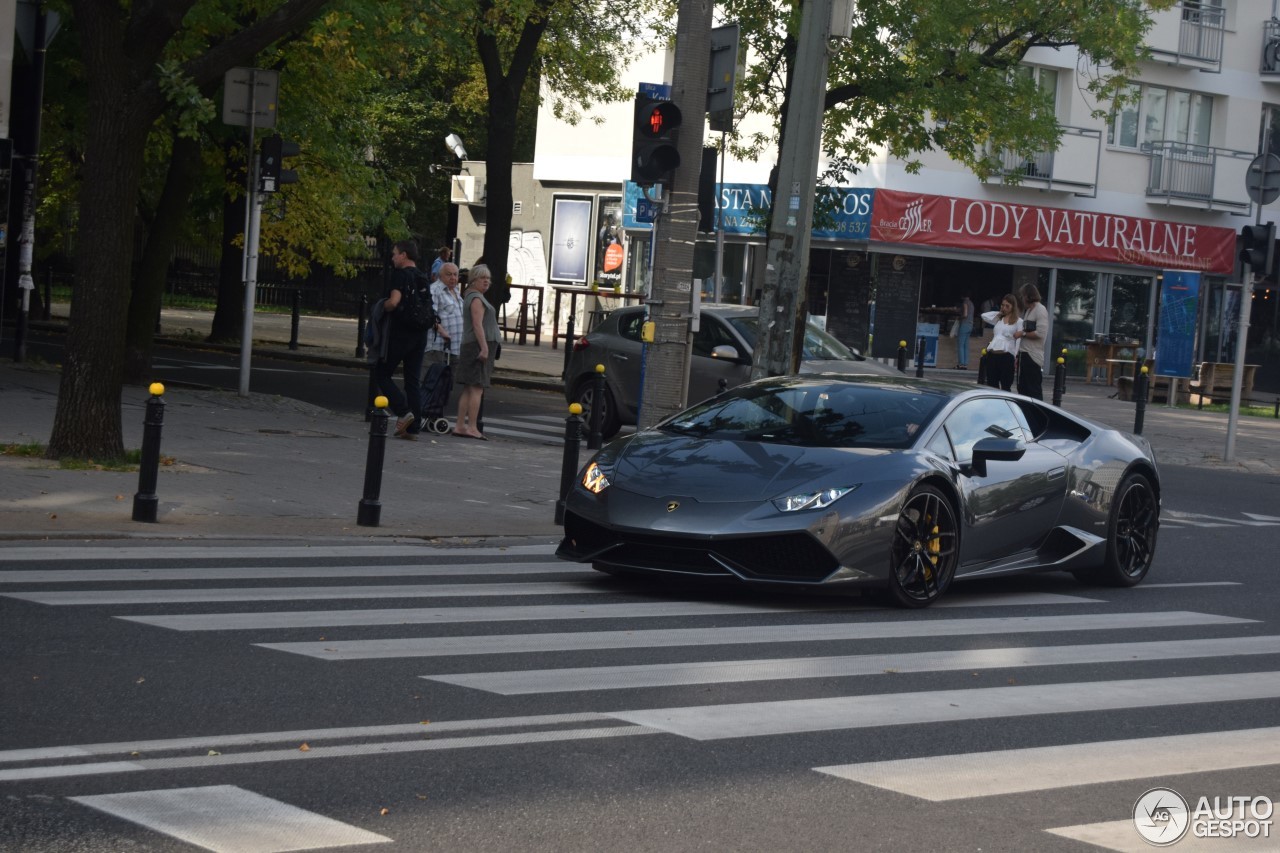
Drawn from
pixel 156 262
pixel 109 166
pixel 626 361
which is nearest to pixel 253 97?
pixel 156 262

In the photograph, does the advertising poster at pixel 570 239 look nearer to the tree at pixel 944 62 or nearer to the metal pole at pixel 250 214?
the tree at pixel 944 62

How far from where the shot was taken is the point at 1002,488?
1058cm

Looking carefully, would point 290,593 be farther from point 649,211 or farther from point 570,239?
point 570,239

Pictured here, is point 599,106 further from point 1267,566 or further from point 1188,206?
point 1267,566

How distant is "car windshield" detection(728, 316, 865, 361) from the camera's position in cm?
2014

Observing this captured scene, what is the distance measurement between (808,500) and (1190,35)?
37112 mm

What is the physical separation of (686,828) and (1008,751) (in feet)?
5.69

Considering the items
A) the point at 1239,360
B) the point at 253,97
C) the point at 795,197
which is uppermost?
the point at 253,97

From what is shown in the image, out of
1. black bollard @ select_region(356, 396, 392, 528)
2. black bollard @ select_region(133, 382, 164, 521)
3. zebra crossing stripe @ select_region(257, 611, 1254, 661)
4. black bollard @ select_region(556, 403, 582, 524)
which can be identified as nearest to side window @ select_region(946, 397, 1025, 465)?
zebra crossing stripe @ select_region(257, 611, 1254, 661)

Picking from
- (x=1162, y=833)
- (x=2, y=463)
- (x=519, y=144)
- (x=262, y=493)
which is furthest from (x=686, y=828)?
(x=519, y=144)

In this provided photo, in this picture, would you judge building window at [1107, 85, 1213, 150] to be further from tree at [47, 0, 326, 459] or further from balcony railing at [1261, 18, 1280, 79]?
tree at [47, 0, 326, 459]

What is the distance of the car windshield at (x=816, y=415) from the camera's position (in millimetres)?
10273

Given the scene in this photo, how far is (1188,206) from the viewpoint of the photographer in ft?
142

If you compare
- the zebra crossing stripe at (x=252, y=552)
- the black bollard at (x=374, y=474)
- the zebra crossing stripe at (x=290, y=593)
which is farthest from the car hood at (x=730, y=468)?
the black bollard at (x=374, y=474)
